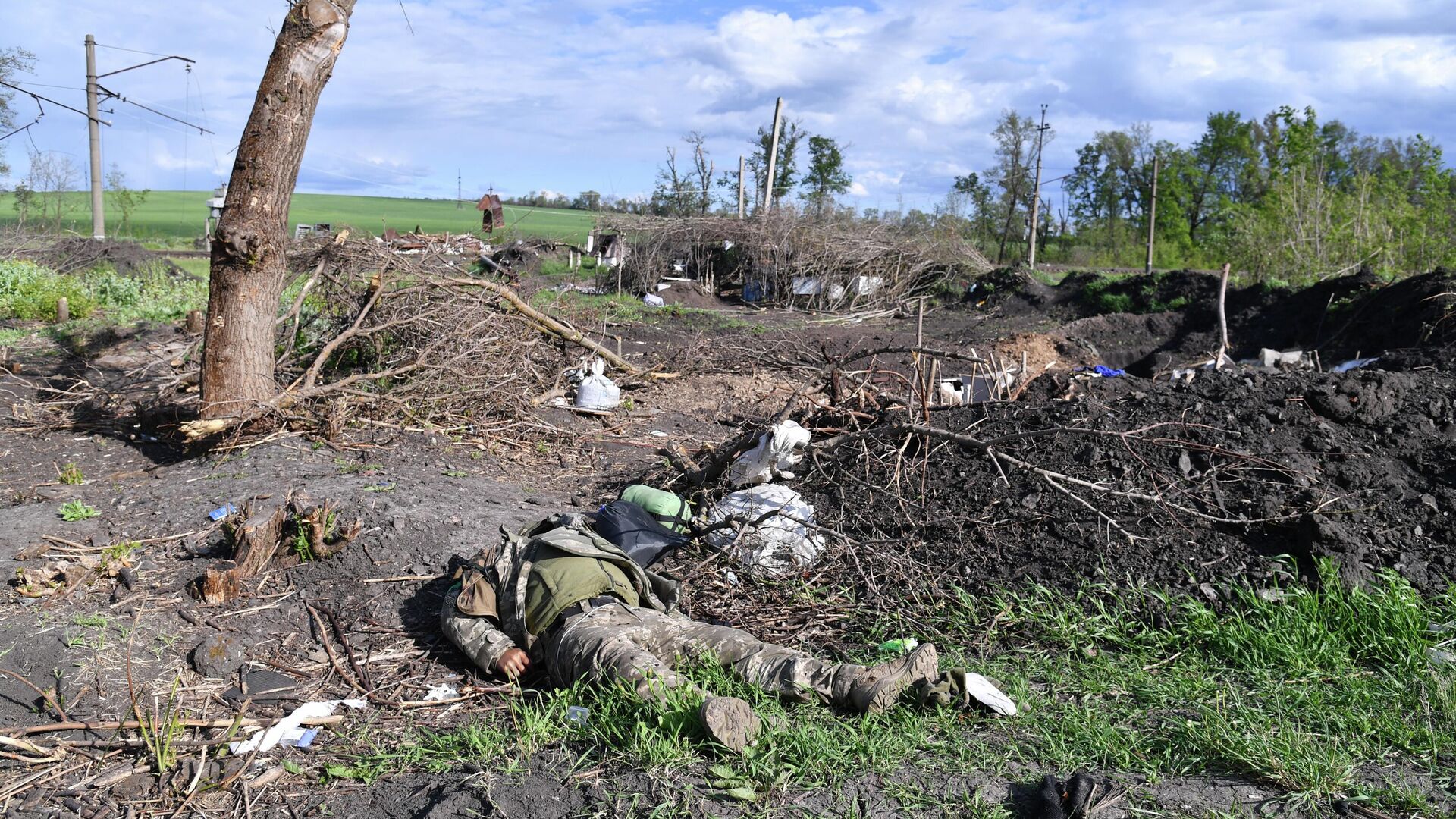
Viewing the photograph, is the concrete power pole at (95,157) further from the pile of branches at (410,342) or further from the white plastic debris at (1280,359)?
the white plastic debris at (1280,359)

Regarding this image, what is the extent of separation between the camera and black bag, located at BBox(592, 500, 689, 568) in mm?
4230

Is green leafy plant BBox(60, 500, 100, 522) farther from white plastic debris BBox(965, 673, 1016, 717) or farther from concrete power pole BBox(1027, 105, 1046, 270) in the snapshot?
concrete power pole BBox(1027, 105, 1046, 270)

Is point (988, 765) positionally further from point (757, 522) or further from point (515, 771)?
point (757, 522)

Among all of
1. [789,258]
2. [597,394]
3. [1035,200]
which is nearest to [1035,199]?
[1035,200]

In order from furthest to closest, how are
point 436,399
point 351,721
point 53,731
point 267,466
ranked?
point 436,399
point 267,466
point 351,721
point 53,731

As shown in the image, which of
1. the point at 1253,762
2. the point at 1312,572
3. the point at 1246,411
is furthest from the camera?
the point at 1246,411

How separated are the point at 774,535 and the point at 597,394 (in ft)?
11.8

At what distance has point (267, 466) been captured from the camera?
536 cm

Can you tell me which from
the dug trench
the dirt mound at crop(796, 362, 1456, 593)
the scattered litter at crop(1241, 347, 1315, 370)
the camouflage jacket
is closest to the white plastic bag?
the dug trench

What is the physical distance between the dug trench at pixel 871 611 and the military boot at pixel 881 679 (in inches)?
2.8

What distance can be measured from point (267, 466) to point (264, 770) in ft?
9.70

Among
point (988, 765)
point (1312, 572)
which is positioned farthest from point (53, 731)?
point (1312, 572)

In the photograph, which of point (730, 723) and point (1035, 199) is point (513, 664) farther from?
point (1035, 199)

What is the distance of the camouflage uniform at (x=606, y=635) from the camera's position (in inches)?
120
